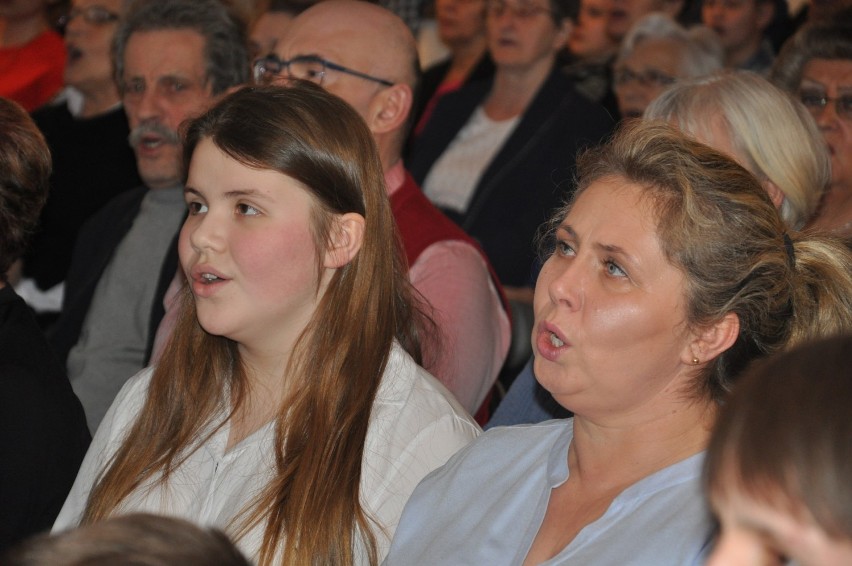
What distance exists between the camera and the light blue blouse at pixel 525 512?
1568 millimetres

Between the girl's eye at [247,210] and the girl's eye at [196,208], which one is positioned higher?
the girl's eye at [247,210]

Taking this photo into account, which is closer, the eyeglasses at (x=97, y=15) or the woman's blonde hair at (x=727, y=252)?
the woman's blonde hair at (x=727, y=252)

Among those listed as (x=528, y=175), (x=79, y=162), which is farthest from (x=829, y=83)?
(x=79, y=162)

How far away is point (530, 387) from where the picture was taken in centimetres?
243

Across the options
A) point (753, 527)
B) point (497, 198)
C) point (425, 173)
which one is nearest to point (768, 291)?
point (753, 527)

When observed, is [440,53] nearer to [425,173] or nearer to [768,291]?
[425,173]

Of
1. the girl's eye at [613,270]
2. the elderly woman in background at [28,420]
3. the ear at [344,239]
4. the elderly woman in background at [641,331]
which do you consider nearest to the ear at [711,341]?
the elderly woman in background at [641,331]

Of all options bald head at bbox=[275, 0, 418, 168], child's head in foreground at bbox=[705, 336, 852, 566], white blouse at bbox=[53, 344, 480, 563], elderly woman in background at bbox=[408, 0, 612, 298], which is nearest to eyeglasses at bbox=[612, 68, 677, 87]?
elderly woman in background at bbox=[408, 0, 612, 298]

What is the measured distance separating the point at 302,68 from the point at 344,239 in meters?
1.11

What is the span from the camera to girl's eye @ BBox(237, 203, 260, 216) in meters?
2.02

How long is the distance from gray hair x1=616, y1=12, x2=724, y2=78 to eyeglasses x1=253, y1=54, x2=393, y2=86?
1.53m

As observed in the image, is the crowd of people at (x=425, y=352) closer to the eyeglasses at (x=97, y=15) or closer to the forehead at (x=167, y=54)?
the forehead at (x=167, y=54)

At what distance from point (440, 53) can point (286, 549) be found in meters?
4.56

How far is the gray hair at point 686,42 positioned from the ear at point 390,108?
142 cm
